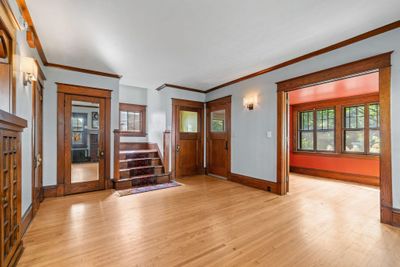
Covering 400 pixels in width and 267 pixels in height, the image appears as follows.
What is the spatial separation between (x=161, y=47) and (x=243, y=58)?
1529mm

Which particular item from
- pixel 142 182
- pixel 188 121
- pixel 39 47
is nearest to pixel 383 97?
pixel 188 121

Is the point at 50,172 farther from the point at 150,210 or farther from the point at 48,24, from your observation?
the point at 48,24

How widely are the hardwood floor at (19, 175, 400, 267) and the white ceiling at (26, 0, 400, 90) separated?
266 centimetres

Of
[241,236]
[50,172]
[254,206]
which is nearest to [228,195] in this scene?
[254,206]

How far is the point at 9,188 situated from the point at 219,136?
4.58 meters

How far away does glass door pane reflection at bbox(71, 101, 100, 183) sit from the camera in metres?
4.03

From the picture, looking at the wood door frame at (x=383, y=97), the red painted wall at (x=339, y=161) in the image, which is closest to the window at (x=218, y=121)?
the red painted wall at (x=339, y=161)

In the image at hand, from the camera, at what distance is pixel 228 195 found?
3857mm

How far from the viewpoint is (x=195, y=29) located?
262 centimetres

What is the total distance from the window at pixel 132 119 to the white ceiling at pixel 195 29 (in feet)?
6.96

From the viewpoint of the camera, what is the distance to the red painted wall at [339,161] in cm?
435

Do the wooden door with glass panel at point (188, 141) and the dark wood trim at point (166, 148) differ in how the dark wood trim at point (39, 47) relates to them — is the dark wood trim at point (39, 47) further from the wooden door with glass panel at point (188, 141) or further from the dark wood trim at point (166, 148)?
the wooden door with glass panel at point (188, 141)

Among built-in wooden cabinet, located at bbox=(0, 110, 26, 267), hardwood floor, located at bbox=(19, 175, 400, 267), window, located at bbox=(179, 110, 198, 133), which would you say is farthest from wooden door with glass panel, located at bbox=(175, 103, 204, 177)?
built-in wooden cabinet, located at bbox=(0, 110, 26, 267)

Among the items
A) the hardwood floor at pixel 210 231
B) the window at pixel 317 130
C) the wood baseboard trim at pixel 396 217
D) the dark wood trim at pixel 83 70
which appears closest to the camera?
the hardwood floor at pixel 210 231
